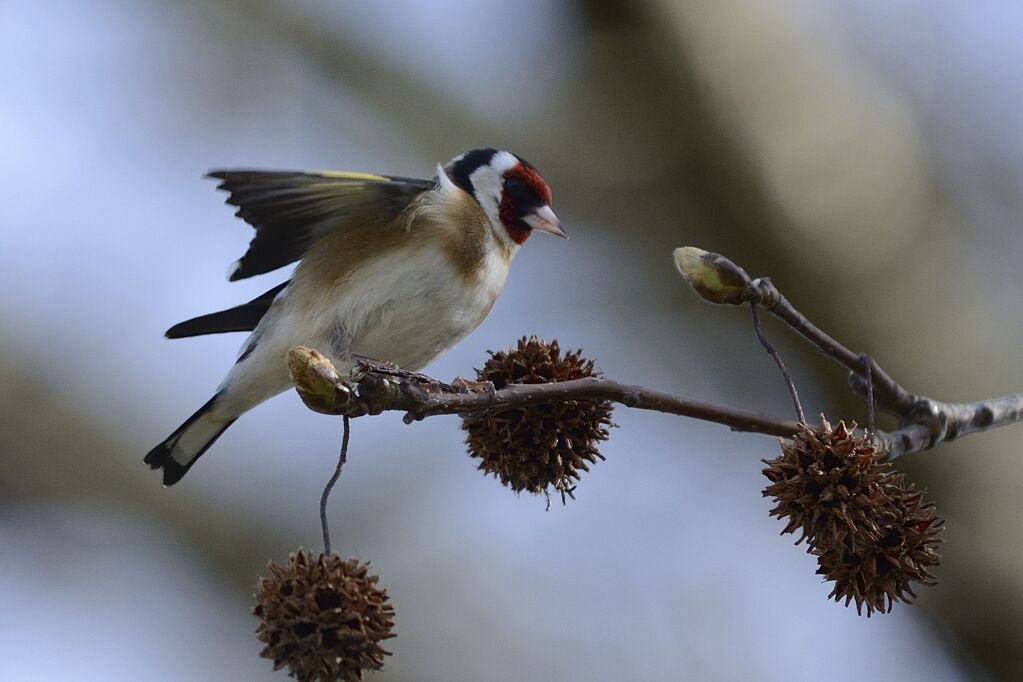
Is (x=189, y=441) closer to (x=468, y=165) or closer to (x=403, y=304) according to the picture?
(x=403, y=304)

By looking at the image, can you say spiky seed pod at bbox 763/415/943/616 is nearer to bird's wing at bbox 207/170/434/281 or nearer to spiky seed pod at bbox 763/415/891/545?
spiky seed pod at bbox 763/415/891/545

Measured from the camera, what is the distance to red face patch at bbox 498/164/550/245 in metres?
3.33

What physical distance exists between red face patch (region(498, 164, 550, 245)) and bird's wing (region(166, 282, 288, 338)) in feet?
2.24

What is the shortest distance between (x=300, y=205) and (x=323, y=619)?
1.54m

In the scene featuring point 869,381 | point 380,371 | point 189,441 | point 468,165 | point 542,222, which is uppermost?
point 468,165

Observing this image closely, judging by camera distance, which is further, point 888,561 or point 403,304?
point 403,304

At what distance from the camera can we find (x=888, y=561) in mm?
1728

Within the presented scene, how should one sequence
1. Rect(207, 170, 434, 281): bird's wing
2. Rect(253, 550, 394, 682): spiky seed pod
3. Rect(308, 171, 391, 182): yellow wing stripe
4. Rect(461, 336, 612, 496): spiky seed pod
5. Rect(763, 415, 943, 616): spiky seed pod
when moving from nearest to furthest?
Rect(253, 550, 394, 682): spiky seed pod
Rect(763, 415, 943, 616): spiky seed pod
Rect(461, 336, 612, 496): spiky seed pod
Rect(308, 171, 391, 182): yellow wing stripe
Rect(207, 170, 434, 281): bird's wing

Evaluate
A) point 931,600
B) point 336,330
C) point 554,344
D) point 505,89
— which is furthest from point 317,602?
point 505,89

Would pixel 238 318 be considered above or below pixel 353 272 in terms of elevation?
below

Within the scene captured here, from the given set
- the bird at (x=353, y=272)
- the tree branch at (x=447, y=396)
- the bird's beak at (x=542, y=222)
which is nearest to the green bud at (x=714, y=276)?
the tree branch at (x=447, y=396)

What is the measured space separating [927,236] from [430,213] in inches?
107

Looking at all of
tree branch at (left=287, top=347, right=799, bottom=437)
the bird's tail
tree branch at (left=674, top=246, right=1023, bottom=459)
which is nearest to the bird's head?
the bird's tail

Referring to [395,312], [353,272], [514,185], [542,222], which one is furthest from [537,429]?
[514,185]
